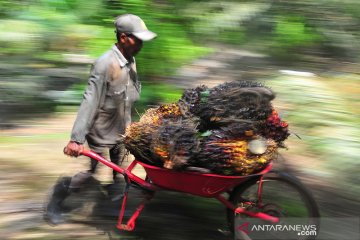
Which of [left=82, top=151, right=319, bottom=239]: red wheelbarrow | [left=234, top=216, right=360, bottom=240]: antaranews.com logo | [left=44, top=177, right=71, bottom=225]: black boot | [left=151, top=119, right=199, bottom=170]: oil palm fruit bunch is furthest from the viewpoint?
[left=44, top=177, right=71, bottom=225]: black boot

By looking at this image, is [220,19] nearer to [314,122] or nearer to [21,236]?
[314,122]

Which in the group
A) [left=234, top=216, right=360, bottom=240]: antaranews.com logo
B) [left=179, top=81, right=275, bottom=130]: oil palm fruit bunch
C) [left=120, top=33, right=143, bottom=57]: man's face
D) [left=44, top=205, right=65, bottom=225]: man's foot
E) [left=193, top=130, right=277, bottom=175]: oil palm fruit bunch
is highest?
[left=120, top=33, right=143, bottom=57]: man's face

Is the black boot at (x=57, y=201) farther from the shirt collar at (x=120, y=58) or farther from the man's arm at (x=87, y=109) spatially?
the shirt collar at (x=120, y=58)

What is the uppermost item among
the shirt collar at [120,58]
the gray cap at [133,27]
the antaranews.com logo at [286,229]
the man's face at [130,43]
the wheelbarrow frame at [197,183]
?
the gray cap at [133,27]

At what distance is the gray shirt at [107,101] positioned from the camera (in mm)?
3701

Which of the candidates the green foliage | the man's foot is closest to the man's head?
the man's foot

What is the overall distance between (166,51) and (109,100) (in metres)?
1.96

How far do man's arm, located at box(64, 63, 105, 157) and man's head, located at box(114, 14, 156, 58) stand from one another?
0.28 m

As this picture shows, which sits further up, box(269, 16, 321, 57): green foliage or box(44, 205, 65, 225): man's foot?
box(269, 16, 321, 57): green foliage

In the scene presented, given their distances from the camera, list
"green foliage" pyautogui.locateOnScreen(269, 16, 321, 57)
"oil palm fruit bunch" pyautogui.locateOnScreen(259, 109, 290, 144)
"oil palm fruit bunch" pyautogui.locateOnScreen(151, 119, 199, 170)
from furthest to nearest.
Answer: "green foliage" pyautogui.locateOnScreen(269, 16, 321, 57), "oil palm fruit bunch" pyautogui.locateOnScreen(259, 109, 290, 144), "oil palm fruit bunch" pyautogui.locateOnScreen(151, 119, 199, 170)

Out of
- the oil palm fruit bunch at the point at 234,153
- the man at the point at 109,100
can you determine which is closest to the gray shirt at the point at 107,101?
the man at the point at 109,100

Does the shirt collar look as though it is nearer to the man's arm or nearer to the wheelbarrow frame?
the man's arm

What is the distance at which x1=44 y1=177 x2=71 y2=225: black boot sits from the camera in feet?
13.5

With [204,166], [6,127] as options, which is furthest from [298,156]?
[6,127]
